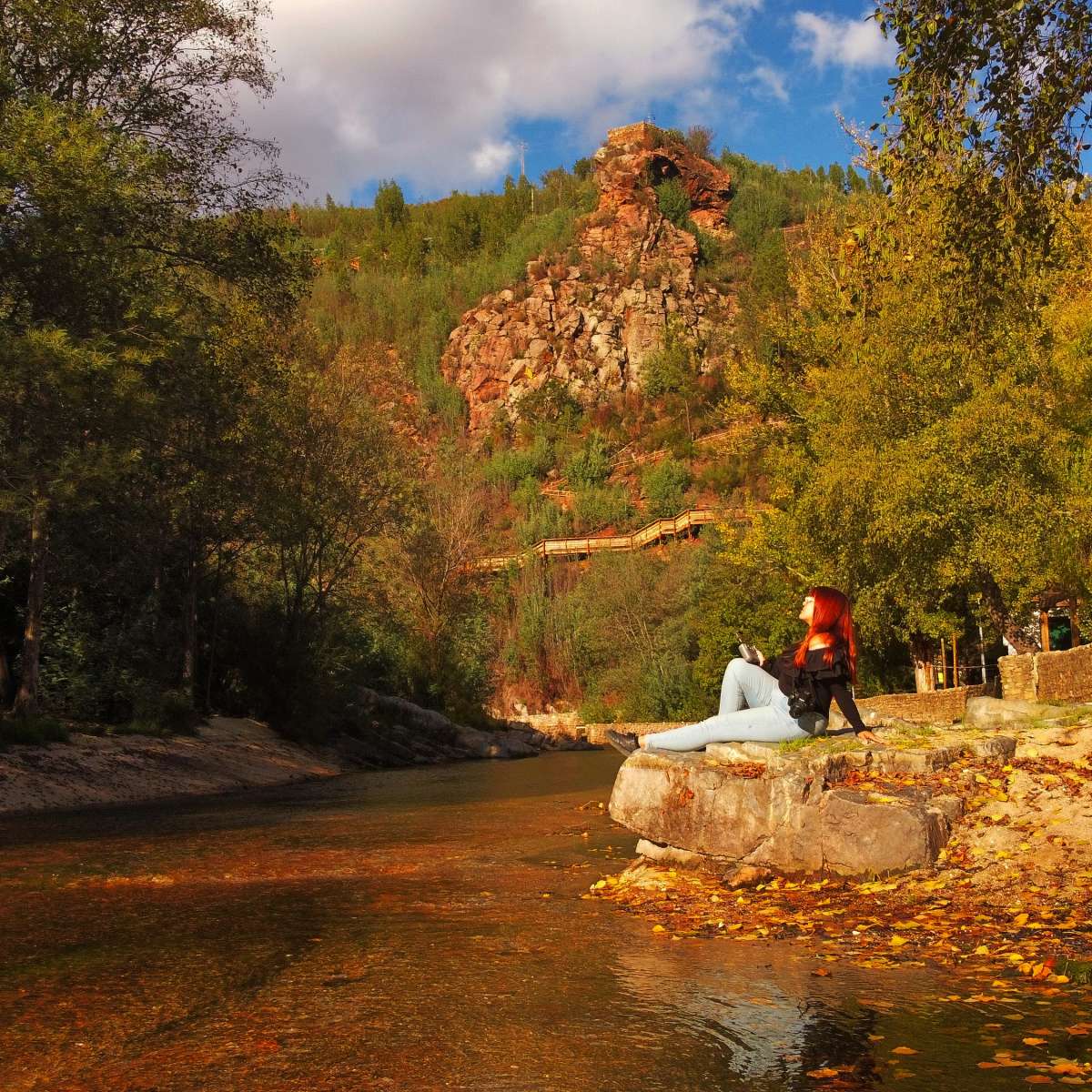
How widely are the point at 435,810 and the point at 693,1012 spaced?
36.3ft

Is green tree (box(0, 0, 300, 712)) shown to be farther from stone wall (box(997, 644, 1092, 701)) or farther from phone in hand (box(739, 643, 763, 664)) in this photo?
stone wall (box(997, 644, 1092, 701))

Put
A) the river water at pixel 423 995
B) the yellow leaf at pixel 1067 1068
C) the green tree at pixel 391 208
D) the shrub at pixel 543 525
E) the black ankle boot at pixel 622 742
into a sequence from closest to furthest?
the yellow leaf at pixel 1067 1068
the river water at pixel 423 995
the black ankle boot at pixel 622 742
the shrub at pixel 543 525
the green tree at pixel 391 208

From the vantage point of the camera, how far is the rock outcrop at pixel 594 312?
116 metres

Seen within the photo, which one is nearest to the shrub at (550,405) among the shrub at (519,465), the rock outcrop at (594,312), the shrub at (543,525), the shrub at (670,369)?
the rock outcrop at (594,312)

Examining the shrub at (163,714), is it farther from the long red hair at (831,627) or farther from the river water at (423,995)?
the long red hair at (831,627)

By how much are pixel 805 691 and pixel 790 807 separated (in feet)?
4.66

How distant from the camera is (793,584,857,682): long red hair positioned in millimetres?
9141

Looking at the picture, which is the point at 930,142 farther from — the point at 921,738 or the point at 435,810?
the point at 435,810

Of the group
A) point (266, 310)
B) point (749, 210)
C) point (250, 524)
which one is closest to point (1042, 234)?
point (266, 310)

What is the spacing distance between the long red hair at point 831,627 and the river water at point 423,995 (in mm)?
2596

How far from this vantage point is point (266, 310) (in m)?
25.4

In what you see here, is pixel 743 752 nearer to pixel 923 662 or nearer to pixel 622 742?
pixel 622 742

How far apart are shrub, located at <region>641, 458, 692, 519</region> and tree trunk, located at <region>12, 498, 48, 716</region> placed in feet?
212

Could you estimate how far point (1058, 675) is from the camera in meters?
24.9
